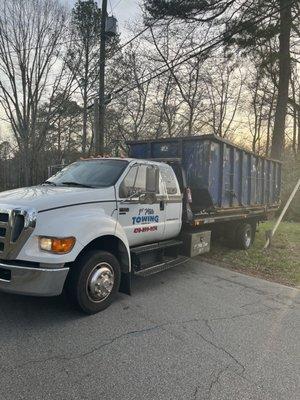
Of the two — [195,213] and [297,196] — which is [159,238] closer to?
[195,213]

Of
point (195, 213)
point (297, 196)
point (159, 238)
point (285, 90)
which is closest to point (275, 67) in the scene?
point (285, 90)

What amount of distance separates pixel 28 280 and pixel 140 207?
233 centimetres

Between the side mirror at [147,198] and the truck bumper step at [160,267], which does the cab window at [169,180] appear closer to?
the side mirror at [147,198]

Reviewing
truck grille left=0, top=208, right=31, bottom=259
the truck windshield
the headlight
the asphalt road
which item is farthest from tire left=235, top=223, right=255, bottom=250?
truck grille left=0, top=208, right=31, bottom=259

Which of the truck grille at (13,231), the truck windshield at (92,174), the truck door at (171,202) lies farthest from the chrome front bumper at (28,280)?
the truck door at (171,202)

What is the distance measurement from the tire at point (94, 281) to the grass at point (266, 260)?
3939mm

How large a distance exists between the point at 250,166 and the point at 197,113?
997 inches

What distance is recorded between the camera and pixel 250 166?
10.7m

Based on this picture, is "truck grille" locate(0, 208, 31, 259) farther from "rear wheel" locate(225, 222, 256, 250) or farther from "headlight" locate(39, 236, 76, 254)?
"rear wheel" locate(225, 222, 256, 250)

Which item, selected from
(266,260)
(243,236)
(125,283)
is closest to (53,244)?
(125,283)

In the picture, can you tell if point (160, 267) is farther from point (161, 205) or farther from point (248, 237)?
point (248, 237)

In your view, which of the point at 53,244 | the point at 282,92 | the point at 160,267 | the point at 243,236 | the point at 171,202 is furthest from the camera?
the point at 282,92

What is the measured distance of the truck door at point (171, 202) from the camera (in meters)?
7.25

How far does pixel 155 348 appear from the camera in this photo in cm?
441
